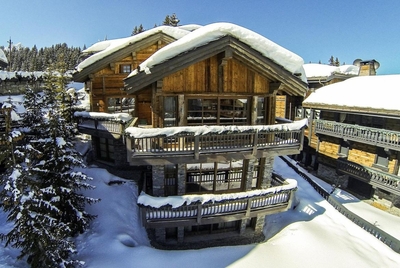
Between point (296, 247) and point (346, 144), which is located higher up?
point (346, 144)

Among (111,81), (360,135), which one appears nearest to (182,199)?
(111,81)

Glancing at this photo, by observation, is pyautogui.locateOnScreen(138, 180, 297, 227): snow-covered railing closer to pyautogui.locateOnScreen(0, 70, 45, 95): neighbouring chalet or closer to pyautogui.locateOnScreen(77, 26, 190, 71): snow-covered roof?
pyautogui.locateOnScreen(77, 26, 190, 71): snow-covered roof

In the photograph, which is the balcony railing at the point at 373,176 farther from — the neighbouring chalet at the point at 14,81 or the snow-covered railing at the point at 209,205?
the neighbouring chalet at the point at 14,81

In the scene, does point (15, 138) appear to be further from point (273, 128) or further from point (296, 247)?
point (296, 247)

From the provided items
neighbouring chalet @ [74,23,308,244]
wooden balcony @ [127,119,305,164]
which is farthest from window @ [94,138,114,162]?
wooden balcony @ [127,119,305,164]

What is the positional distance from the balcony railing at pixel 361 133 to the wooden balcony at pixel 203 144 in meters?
10.5

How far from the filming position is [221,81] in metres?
11.6

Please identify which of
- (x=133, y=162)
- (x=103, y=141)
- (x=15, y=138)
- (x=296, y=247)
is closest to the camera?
(x=15, y=138)

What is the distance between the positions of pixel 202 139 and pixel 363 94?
58.7 feet

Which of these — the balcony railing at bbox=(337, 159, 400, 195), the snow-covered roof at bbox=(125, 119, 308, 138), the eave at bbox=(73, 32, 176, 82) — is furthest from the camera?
the balcony railing at bbox=(337, 159, 400, 195)

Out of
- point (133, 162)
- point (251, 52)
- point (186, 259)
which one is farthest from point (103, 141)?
point (251, 52)

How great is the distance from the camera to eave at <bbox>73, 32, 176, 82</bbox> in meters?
16.4

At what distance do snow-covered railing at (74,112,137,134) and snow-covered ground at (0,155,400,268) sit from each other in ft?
11.6

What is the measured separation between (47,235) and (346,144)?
79.5 feet
